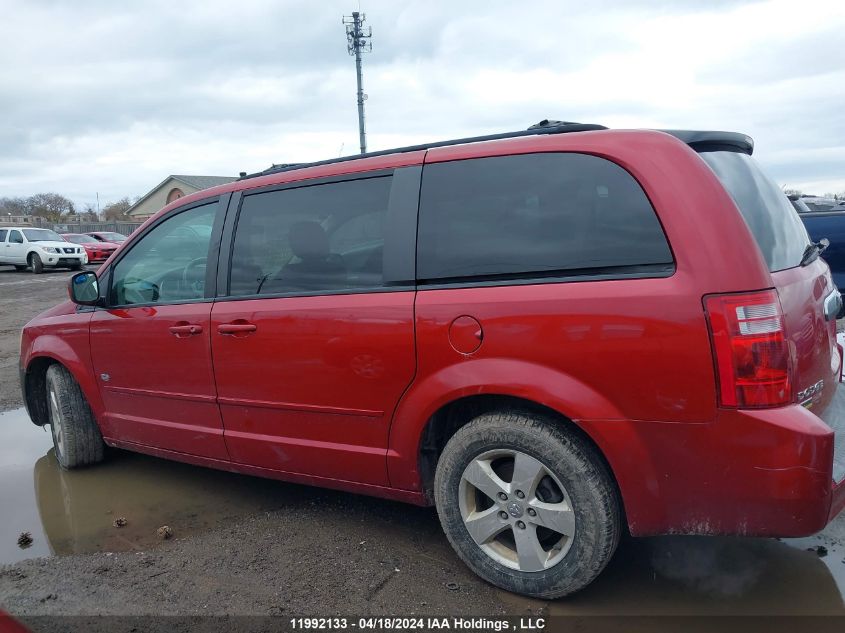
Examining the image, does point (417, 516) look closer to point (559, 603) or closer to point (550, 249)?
point (559, 603)

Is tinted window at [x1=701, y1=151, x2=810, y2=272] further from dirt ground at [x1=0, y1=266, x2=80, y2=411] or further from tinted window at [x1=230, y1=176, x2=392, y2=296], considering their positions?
dirt ground at [x1=0, y1=266, x2=80, y2=411]

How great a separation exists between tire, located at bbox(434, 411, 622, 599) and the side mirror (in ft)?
8.19

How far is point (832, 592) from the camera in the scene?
267 cm

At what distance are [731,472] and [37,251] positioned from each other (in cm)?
2535

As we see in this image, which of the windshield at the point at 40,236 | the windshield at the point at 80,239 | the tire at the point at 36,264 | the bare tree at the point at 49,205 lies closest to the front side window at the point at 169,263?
the tire at the point at 36,264

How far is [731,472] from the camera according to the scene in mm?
2256

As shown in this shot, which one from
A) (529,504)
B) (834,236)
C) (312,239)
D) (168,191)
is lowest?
(529,504)

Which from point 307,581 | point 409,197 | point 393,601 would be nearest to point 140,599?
point 307,581

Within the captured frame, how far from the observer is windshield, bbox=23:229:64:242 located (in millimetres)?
23594

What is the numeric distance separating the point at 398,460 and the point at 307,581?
26.0 inches

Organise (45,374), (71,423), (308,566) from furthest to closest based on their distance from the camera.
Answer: (45,374)
(71,423)
(308,566)

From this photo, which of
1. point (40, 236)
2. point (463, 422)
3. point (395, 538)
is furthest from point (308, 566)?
point (40, 236)

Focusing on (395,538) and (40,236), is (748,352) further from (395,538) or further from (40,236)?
(40,236)

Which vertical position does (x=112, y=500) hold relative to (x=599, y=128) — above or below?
below
